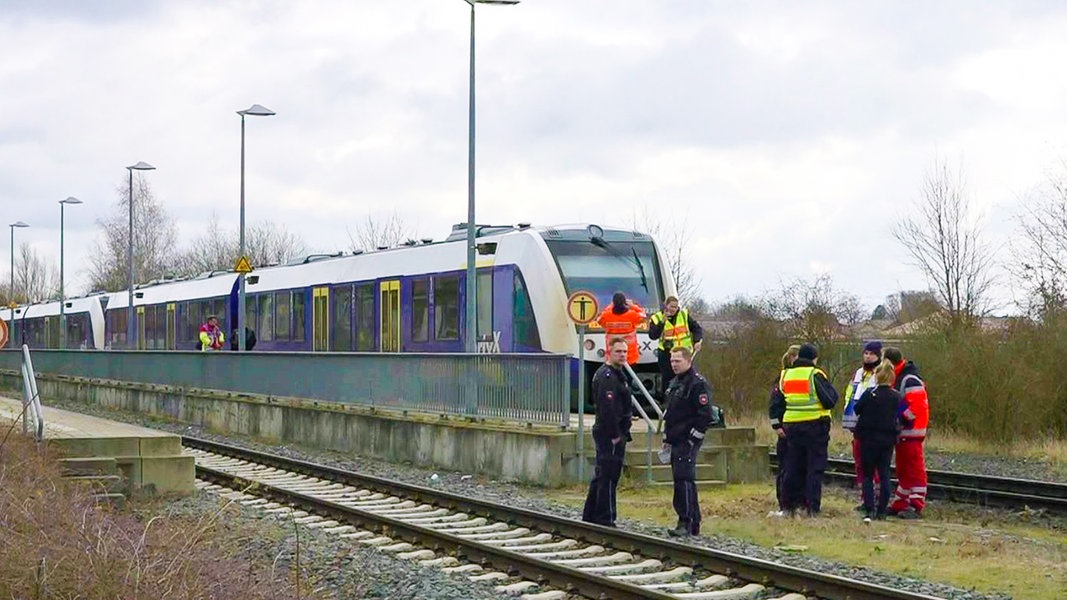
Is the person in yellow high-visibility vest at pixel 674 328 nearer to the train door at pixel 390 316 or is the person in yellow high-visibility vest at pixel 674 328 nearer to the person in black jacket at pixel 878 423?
the person in black jacket at pixel 878 423

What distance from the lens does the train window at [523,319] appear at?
22.2 meters

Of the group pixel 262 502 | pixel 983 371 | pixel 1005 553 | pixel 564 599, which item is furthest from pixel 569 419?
pixel 983 371

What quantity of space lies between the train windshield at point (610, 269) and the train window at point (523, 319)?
2.10 ft

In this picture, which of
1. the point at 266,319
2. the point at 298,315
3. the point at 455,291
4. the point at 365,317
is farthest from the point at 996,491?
the point at 266,319

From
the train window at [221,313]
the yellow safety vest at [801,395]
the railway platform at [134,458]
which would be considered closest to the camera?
the yellow safety vest at [801,395]

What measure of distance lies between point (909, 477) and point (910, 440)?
46 cm

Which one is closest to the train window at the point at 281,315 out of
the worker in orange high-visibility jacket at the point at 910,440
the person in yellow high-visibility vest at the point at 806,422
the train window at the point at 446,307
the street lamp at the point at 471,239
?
the train window at the point at 446,307

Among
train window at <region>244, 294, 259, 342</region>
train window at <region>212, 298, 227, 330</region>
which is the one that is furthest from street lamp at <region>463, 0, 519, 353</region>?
train window at <region>212, 298, 227, 330</region>

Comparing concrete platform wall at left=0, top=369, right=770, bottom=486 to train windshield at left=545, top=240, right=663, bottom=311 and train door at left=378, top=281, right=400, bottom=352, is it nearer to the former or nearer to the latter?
train door at left=378, top=281, right=400, bottom=352

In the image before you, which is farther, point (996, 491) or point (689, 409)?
point (996, 491)

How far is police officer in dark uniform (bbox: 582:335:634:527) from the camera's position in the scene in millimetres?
12828

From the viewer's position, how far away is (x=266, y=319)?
34.4 meters

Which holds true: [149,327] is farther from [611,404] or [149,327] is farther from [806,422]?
[611,404]

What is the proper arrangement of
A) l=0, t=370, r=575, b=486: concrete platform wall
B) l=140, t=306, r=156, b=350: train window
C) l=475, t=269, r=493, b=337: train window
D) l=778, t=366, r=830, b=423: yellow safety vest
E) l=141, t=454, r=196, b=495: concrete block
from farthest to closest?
1. l=140, t=306, r=156, b=350: train window
2. l=475, t=269, r=493, b=337: train window
3. l=0, t=370, r=575, b=486: concrete platform wall
4. l=141, t=454, r=196, b=495: concrete block
5. l=778, t=366, r=830, b=423: yellow safety vest
